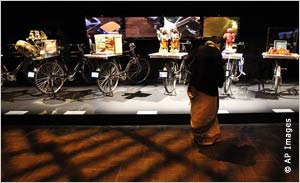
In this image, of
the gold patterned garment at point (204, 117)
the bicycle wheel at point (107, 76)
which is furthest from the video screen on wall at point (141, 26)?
the gold patterned garment at point (204, 117)

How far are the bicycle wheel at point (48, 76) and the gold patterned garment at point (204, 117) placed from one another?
4138 millimetres

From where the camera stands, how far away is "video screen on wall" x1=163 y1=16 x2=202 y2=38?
9.04 metres

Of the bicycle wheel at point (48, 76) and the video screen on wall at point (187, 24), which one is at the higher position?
the video screen on wall at point (187, 24)

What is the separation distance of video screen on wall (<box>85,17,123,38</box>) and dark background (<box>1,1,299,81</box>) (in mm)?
208

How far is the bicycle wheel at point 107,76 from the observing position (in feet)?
25.0

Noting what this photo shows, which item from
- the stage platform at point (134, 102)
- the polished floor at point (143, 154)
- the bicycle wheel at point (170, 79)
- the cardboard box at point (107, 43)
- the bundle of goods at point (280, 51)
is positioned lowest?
the polished floor at point (143, 154)

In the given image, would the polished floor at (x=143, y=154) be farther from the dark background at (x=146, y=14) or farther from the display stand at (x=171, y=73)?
the dark background at (x=146, y=14)

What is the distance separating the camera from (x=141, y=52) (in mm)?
9711

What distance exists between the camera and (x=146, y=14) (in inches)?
361

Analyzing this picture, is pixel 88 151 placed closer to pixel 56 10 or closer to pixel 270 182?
pixel 270 182

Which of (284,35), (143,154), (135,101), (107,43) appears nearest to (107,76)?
(107,43)

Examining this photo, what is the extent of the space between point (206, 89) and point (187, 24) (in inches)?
188
